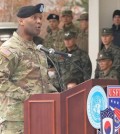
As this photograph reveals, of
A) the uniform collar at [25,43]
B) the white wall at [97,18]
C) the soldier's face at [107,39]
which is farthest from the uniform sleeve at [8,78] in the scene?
the white wall at [97,18]

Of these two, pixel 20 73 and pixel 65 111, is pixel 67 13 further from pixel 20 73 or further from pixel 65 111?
pixel 65 111

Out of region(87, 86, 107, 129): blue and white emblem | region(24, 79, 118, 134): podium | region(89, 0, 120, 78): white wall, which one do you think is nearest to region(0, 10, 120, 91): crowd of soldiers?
region(89, 0, 120, 78): white wall

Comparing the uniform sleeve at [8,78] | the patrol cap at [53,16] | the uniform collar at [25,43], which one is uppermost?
the patrol cap at [53,16]

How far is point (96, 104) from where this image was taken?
4.09m

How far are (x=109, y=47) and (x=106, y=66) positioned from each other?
51cm

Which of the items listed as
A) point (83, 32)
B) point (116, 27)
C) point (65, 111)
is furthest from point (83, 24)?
point (65, 111)

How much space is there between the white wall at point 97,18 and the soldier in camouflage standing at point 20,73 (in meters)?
4.95

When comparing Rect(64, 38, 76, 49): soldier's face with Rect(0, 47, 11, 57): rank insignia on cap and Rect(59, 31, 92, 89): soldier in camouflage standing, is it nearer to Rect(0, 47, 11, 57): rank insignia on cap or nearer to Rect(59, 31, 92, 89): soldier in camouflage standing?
Rect(59, 31, 92, 89): soldier in camouflage standing

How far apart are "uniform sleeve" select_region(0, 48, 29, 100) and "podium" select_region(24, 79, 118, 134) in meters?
0.33

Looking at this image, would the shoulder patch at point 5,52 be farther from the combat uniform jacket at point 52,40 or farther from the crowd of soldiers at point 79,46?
the combat uniform jacket at point 52,40

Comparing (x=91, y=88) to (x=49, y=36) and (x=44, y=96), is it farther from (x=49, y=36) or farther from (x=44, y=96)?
(x=49, y=36)

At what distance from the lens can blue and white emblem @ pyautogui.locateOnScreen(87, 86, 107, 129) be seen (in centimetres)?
406

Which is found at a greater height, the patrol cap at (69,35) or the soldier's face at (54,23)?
the soldier's face at (54,23)

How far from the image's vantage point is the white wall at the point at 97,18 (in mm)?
9875
